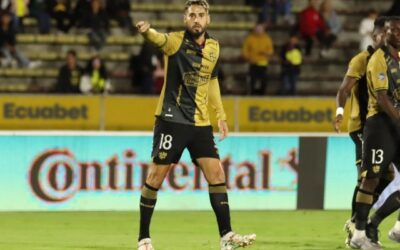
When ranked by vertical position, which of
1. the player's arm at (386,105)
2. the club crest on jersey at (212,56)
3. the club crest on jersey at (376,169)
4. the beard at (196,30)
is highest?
the beard at (196,30)

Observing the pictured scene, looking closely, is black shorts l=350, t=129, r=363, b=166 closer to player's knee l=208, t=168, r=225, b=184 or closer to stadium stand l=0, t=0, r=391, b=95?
player's knee l=208, t=168, r=225, b=184

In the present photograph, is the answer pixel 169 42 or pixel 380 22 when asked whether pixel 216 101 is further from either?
pixel 380 22

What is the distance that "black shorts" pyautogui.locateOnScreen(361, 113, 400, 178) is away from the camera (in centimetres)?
1048

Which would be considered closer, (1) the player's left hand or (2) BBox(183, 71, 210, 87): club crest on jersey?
(2) BBox(183, 71, 210, 87): club crest on jersey

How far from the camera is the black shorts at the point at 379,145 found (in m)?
10.5

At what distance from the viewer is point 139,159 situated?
1496 cm

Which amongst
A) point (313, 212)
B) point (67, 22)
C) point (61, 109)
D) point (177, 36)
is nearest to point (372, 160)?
point (177, 36)

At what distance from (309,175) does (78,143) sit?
2871mm

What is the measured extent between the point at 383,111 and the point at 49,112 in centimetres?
1291

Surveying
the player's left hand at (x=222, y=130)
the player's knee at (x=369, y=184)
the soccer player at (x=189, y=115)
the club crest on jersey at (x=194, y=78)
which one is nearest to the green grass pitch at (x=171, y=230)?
the player's knee at (x=369, y=184)

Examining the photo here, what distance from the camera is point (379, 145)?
10484mm

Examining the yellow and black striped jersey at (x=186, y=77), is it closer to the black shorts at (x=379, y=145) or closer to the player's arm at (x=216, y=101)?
the player's arm at (x=216, y=101)

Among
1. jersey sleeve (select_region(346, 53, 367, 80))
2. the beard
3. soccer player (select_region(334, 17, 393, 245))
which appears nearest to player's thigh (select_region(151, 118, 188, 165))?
the beard

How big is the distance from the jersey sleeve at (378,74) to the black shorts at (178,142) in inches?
57.8
